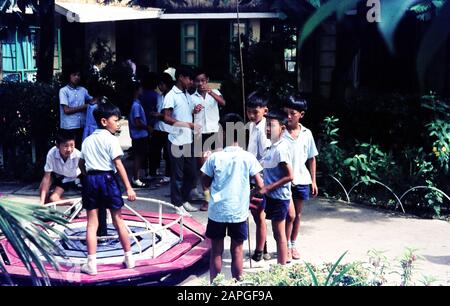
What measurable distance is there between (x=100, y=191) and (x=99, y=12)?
33.8 ft

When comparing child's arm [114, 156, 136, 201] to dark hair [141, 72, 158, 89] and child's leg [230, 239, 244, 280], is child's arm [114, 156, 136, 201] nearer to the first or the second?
child's leg [230, 239, 244, 280]

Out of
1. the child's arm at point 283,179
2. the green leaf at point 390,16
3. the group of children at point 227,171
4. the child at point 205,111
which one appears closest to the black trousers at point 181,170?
the group of children at point 227,171

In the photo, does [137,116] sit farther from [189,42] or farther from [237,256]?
[189,42]

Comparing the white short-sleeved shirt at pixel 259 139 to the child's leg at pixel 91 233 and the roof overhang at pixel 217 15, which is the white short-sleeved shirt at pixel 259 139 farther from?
the roof overhang at pixel 217 15

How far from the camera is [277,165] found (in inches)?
204

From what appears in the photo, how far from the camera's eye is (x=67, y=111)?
8.27m

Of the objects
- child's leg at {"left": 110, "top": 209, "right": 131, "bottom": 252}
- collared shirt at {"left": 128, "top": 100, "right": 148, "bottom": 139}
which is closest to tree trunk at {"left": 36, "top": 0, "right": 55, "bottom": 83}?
collared shirt at {"left": 128, "top": 100, "right": 148, "bottom": 139}

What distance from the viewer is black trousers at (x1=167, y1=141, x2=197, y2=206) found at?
23.6 feet

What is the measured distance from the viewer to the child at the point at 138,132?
328 inches

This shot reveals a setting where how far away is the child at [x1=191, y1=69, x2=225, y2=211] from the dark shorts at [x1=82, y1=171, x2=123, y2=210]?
99.6 inches

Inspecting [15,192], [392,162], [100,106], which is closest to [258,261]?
[100,106]

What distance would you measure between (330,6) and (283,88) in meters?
7.45
